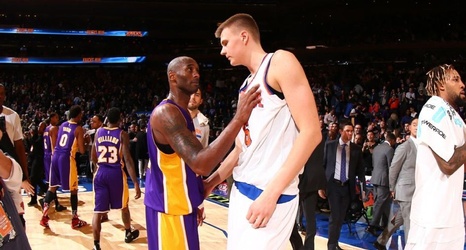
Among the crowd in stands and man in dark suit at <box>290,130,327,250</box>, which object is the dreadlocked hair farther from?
the crowd in stands

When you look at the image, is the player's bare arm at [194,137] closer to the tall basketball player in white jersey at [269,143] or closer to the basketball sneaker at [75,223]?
the tall basketball player in white jersey at [269,143]

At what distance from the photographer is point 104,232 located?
771cm

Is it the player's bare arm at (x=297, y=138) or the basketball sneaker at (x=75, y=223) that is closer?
the player's bare arm at (x=297, y=138)

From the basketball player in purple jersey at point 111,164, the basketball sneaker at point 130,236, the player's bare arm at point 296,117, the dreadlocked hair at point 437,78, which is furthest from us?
the basketball sneaker at point 130,236

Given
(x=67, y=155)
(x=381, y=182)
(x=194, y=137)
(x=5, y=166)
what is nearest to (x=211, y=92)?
(x=67, y=155)

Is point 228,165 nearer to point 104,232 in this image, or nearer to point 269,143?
point 269,143

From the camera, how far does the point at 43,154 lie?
1077 cm

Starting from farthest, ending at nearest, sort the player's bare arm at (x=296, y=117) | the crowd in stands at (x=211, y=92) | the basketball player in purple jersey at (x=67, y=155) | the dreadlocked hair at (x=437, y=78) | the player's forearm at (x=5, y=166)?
the crowd in stands at (x=211, y=92)
the basketball player in purple jersey at (x=67, y=155)
the dreadlocked hair at (x=437, y=78)
the player's forearm at (x=5, y=166)
the player's bare arm at (x=296, y=117)

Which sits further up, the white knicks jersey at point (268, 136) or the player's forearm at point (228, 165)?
the white knicks jersey at point (268, 136)

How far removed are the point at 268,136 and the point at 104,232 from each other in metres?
6.13

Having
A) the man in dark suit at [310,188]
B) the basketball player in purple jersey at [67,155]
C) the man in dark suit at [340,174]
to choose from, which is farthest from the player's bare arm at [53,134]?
the man in dark suit at [310,188]

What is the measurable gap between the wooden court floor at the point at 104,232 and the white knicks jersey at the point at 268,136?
4.51m

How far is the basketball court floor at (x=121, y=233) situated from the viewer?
6.80 meters

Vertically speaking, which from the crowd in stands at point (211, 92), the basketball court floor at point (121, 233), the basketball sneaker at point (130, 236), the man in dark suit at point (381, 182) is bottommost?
the basketball court floor at point (121, 233)
